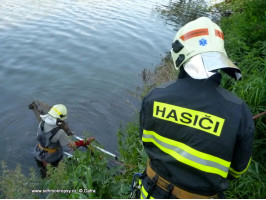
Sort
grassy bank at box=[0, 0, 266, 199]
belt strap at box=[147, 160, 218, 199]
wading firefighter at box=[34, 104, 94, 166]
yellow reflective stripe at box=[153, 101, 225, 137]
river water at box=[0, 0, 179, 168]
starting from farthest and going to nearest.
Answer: river water at box=[0, 0, 179, 168]
wading firefighter at box=[34, 104, 94, 166]
grassy bank at box=[0, 0, 266, 199]
belt strap at box=[147, 160, 218, 199]
yellow reflective stripe at box=[153, 101, 225, 137]

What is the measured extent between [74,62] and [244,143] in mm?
9844

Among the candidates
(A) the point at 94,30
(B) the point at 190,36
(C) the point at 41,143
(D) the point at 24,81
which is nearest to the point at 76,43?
(A) the point at 94,30

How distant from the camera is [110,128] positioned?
7680 millimetres

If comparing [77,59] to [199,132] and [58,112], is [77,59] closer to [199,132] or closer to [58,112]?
[58,112]

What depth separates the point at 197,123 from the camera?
1921 mm

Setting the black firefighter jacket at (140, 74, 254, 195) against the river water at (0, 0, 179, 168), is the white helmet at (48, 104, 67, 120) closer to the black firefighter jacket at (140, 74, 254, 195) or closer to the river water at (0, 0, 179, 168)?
the river water at (0, 0, 179, 168)

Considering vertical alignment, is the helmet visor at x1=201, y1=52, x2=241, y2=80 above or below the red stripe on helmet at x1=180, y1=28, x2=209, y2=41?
below

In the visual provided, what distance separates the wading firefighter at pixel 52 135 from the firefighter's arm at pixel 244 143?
3683 millimetres

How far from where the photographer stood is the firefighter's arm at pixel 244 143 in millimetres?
1972

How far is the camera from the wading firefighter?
561cm

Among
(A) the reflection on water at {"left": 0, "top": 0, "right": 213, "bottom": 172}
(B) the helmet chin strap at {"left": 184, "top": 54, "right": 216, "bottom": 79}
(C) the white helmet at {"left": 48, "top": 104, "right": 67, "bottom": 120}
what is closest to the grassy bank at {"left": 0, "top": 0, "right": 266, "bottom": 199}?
(C) the white helmet at {"left": 48, "top": 104, "right": 67, "bottom": 120}

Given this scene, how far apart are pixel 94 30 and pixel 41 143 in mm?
9819

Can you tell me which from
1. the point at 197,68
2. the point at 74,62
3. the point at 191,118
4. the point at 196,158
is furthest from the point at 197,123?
the point at 74,62

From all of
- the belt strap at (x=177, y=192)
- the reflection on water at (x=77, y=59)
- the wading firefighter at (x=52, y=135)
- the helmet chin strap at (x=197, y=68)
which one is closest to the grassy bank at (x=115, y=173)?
the wading firefighter at (x=52, y=135)
